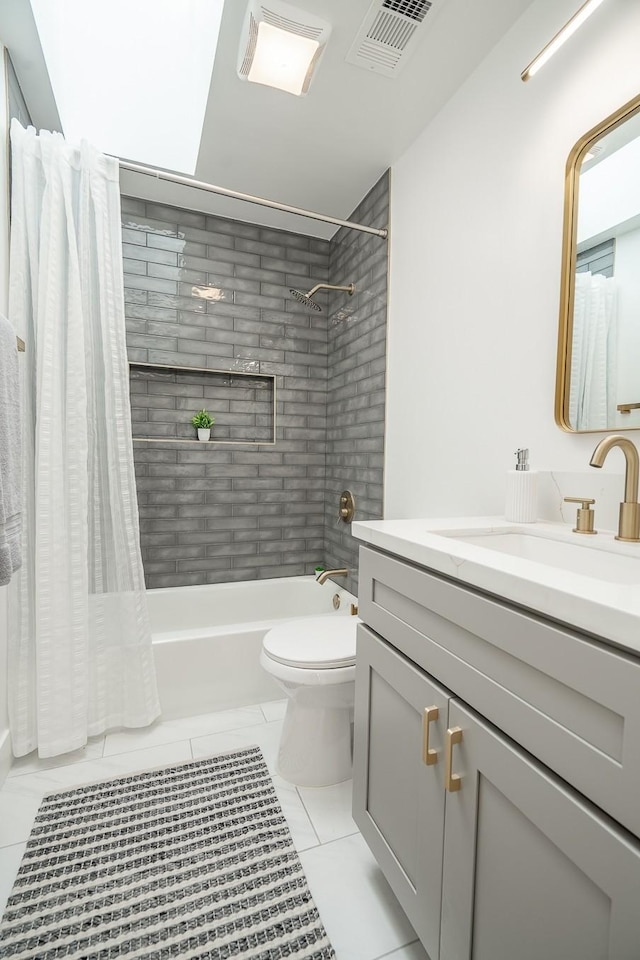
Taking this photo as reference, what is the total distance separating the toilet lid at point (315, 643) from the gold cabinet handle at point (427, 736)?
2.19 ft

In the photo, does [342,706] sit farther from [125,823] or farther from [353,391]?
[353,391]

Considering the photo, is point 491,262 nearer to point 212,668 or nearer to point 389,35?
point 389,35

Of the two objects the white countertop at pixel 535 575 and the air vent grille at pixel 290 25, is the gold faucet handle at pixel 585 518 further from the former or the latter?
the air vent grille at pixel 290 25

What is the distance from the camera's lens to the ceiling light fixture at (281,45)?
1345 mm

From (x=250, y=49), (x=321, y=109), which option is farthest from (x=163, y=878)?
(x=321, y=109)

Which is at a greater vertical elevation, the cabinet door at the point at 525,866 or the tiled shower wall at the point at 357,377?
the tiled shower wall at the point at 357,377

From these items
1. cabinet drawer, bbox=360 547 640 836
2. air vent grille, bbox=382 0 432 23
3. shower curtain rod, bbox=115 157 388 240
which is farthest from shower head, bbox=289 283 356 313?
cabinet drawer, bbox=360 547 640 836

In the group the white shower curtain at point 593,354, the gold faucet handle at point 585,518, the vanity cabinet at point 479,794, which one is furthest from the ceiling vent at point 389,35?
the vanity cabinet at point 479,794

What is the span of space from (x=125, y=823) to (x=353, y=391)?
208 centimetres

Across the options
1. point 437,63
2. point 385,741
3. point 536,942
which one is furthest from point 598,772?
point 437,63

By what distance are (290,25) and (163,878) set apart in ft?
8.17

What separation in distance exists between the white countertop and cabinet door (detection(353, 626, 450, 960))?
252 millimetres

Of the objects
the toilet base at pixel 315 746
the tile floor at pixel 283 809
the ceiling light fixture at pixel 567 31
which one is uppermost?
the ceiling light fixture at pixel 567 31

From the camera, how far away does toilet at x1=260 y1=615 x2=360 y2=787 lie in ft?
4.93
